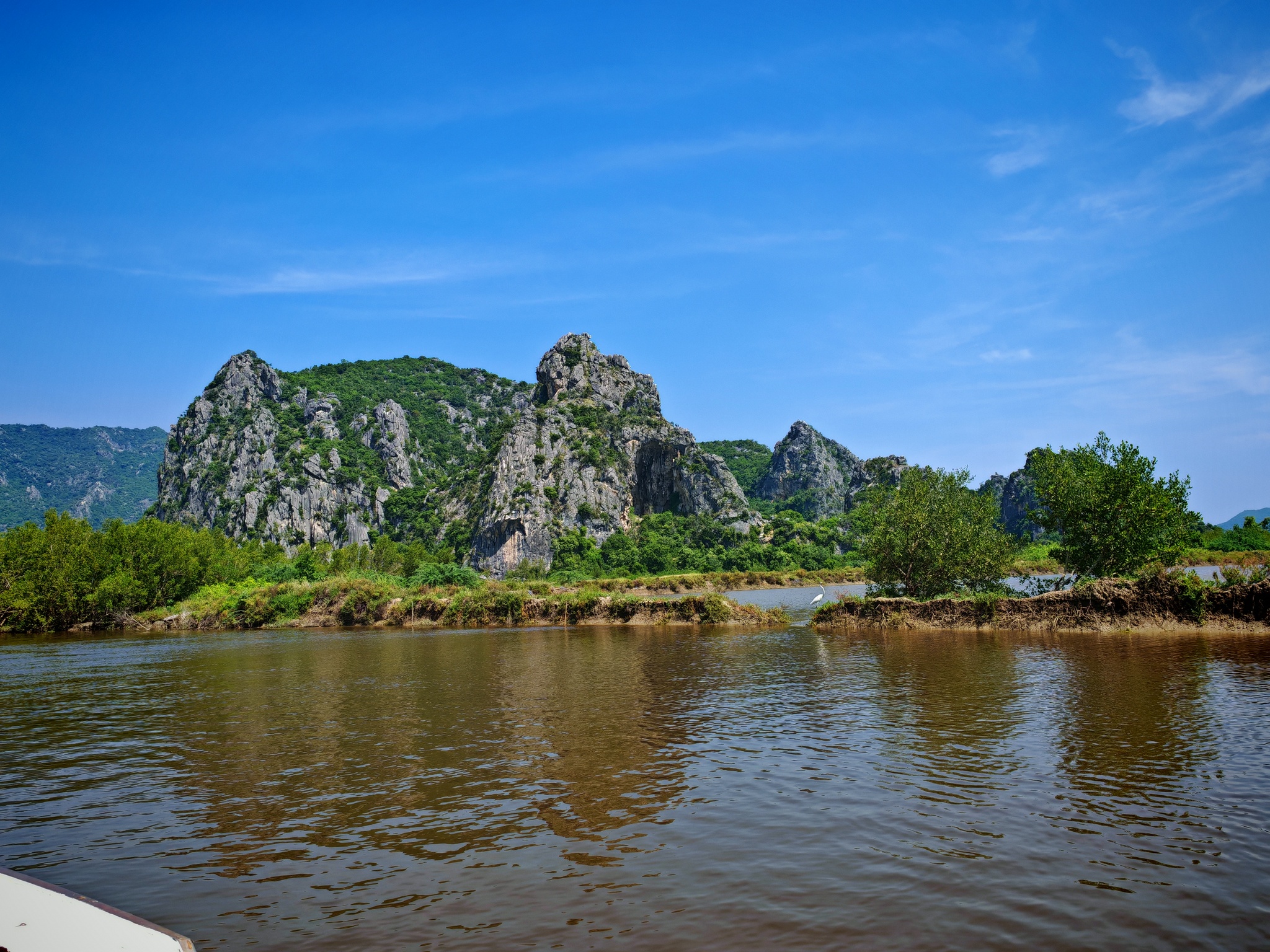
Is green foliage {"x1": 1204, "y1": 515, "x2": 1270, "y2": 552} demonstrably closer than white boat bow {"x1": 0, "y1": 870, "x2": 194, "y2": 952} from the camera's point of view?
No

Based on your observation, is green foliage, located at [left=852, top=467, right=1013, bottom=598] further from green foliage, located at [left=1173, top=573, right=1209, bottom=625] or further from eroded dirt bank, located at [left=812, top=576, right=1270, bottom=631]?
green foliage, located at [left=1173, top=573, right=1209, bottom=625]

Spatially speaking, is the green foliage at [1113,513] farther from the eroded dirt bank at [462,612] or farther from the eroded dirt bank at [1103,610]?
the eroded dirt bank at [462,612]

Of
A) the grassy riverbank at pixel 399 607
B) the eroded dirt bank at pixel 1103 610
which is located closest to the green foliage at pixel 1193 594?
the eroded dirt bank at pixel 1103 610

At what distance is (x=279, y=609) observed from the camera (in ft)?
235

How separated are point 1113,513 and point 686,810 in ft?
116

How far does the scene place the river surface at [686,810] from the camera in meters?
8.82

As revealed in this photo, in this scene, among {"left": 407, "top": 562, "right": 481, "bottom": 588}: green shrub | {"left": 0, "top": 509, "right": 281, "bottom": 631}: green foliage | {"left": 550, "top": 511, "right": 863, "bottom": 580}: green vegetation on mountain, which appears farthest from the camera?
{"left": 550, "top": 511, "right": 863, "bottom": 580}: green vegetation on mountain

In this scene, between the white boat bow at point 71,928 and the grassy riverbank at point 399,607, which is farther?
the grassy riverbank at point 399,607

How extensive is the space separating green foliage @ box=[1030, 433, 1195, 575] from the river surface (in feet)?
42.0

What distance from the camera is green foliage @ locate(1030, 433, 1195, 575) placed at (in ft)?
125

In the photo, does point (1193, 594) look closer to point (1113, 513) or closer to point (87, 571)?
point (1113, 513)

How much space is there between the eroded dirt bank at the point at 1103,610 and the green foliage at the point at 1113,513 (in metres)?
3.95

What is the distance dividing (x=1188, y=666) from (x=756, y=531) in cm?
17124

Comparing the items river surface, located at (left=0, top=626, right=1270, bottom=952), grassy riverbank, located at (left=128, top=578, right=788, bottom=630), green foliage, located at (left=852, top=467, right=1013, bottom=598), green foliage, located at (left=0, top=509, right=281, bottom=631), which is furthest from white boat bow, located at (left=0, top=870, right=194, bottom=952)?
green foliage, located at (left=0, top=509, right=281, bottom=631)
